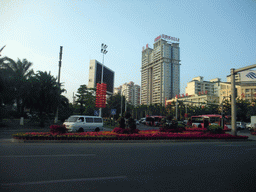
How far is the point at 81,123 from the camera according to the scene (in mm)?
17562

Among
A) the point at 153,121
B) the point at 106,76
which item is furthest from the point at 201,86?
the point at 153,121

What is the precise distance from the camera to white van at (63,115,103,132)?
17.0 meters

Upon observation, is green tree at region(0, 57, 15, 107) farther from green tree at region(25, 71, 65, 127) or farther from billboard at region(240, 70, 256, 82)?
billboard at region(240, 70, 256, 82)

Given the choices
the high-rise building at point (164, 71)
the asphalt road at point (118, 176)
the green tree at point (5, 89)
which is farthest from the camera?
the high-rise building at point (164, 71)

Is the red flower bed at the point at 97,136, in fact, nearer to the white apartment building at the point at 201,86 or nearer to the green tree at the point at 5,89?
the green tree at the point at 5,89

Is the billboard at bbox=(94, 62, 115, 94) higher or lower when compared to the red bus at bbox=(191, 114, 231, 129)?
higher

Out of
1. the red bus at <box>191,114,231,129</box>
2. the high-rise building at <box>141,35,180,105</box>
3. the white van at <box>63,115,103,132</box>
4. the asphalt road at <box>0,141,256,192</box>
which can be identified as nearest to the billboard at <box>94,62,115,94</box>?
the red bus at <box>191,114,231,129</box>

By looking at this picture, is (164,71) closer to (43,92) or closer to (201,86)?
(201,86)

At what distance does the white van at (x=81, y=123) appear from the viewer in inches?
668

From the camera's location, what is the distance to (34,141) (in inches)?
462

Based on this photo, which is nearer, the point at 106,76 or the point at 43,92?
the point at 43,92

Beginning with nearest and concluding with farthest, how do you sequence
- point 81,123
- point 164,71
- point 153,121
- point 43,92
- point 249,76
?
1. point 81,123
2. point 249,76
3. point 43,92
4. point 153,121
5. point 164,71

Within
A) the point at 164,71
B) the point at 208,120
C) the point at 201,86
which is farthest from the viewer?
the point at 164,71

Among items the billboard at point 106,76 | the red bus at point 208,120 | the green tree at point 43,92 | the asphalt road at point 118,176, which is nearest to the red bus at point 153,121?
the red bus at point 208,120
